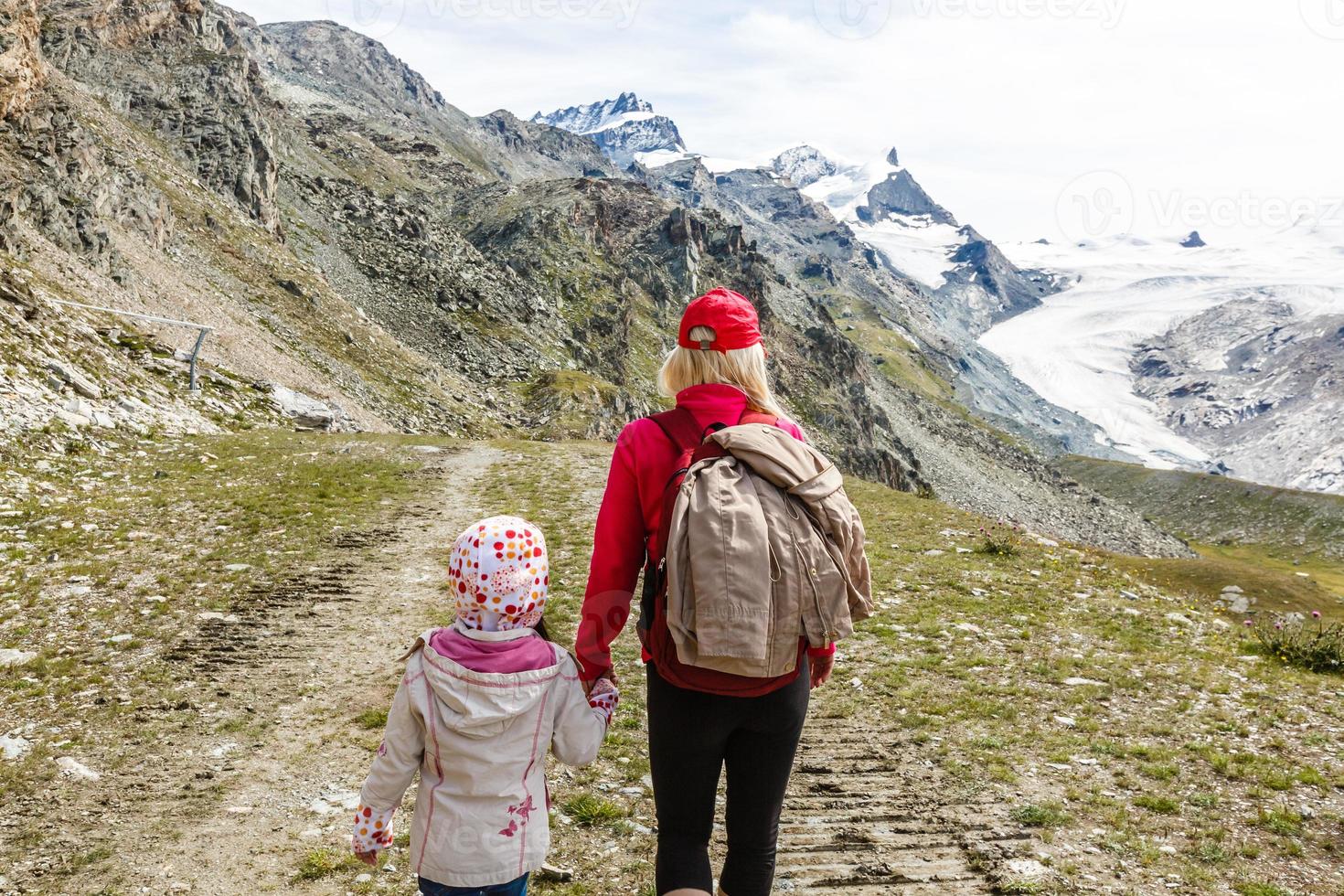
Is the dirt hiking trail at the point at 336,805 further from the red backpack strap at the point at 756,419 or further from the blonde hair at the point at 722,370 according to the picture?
the blonde hair at the point at 722,370

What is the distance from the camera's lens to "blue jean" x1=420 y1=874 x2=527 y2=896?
4.22 m

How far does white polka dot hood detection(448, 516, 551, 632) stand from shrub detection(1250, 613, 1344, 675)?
1282 cm

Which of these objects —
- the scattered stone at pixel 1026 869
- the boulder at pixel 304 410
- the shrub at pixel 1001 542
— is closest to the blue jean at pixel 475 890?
the scattered stone at pixel 1026 869

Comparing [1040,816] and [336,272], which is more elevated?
[336,272]

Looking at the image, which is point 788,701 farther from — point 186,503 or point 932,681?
point 186,503

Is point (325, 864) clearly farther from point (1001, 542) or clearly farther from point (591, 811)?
point (1001, 542)

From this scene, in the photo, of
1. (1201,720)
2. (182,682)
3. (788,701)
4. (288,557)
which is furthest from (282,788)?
(1201,720)

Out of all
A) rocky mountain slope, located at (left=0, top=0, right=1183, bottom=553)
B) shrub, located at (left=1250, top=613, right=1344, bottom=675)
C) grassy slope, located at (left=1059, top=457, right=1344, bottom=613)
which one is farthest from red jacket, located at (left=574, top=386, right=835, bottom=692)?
grassy slope, located at (left=1059, top=457, right=1344, bottom=613)

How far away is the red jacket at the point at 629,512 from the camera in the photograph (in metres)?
4.12

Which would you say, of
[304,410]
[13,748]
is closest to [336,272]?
[304,410]

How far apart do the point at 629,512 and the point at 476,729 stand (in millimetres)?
1449

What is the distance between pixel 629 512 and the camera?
13.8 ft

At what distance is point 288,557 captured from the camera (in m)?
14.2

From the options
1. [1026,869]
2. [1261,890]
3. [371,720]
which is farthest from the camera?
[371,720]
